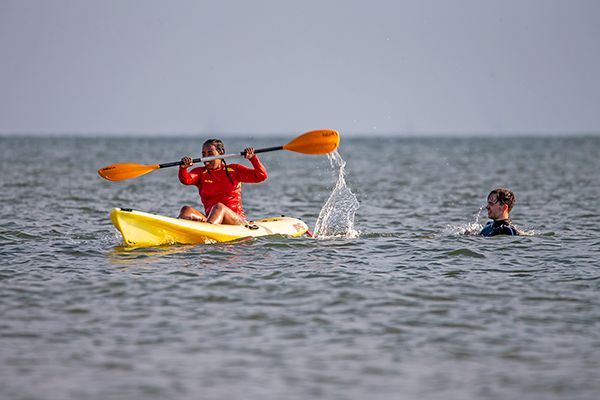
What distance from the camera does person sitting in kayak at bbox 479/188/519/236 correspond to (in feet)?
36.2

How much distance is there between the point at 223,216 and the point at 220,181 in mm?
453

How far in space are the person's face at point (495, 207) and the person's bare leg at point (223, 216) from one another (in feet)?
9.99

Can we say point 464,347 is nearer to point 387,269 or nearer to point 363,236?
point 387,269

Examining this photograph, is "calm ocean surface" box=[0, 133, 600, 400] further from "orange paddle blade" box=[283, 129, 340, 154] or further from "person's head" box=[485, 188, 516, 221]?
"orange paddle blade" box=[283, 129, 340, 154]

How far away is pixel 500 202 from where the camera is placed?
36.4ft

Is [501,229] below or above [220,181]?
below

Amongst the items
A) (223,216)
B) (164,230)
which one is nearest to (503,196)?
(223,216)

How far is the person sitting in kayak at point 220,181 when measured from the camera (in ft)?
35.6

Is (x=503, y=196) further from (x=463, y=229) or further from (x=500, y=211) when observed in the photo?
(x=463, y=229)

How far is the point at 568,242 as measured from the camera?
11430mm

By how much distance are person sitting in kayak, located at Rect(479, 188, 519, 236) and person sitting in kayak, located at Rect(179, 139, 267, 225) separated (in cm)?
282

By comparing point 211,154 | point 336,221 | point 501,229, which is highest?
point 211,154

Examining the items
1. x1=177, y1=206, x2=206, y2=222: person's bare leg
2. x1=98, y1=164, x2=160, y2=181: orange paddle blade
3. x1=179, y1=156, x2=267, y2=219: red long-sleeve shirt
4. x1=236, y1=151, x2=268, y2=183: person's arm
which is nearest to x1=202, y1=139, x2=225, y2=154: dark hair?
x1=179, y1=156, x2=267, y2=219: red long-sleeve shirt

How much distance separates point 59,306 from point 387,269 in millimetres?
3366
